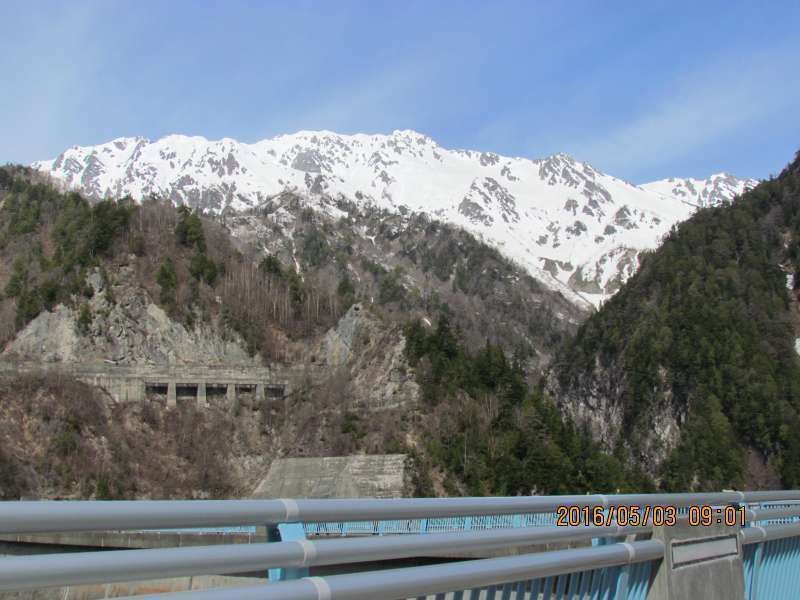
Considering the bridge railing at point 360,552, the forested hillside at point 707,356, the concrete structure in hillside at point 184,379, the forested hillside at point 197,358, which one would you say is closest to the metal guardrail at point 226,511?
the bridge railing at point 360,552

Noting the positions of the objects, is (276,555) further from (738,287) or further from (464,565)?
(738,287)

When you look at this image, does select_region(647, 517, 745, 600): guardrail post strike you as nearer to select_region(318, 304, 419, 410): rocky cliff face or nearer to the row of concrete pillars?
select_region(318, 304, 419, 410): rocky cliff face

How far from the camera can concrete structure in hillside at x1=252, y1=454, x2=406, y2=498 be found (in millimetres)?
45125

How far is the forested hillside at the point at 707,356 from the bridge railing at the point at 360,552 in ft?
237

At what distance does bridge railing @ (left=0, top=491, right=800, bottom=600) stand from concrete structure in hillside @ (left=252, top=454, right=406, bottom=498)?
38972mm

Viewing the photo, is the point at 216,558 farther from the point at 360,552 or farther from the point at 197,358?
the point at 197,358

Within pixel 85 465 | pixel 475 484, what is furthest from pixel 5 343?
pixel 475 484

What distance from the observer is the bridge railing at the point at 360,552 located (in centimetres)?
303

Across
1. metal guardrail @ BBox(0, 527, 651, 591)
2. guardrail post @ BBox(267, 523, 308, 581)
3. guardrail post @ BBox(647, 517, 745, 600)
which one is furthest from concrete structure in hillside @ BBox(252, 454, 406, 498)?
guardrail post @ BBox(267, 523, 308, 581)

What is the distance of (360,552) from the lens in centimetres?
395

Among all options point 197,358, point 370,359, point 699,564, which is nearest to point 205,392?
point 197,358

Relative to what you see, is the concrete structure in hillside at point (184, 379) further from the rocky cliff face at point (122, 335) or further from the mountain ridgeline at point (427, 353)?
the mountain ridgeline at point (427, 353)

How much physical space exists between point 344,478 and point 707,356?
191 ft

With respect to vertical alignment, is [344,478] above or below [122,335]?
below
